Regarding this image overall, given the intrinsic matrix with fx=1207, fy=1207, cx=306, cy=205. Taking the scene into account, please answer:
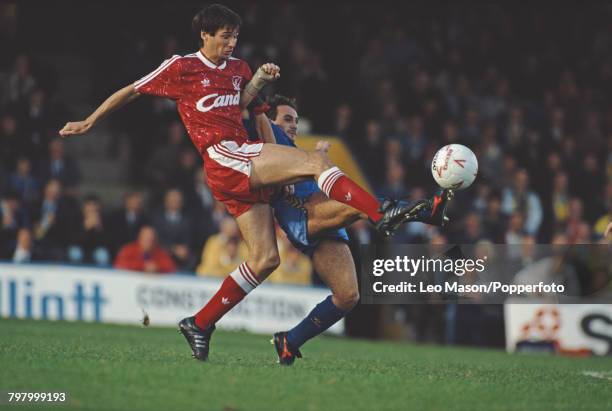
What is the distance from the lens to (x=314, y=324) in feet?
30.8

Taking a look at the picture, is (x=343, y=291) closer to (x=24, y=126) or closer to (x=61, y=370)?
(x=61, y=370)

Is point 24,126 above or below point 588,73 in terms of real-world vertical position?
below

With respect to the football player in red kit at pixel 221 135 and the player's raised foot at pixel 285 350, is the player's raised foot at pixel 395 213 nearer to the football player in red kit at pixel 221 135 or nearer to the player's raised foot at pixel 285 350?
the football player in red kit at pixel 221 135

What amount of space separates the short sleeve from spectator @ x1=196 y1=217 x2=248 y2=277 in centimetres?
839

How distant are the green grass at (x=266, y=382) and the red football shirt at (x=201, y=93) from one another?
1.70 meters

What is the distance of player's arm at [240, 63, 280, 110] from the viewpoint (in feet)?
29.4

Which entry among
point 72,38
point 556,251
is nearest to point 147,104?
point 72,38

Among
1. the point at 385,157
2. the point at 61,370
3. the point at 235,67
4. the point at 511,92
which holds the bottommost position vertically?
the point at 61,370

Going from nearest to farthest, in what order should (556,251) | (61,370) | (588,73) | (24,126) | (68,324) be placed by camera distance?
(61,370)
(68,324)
(556,251)
(24,126)
(588,73)

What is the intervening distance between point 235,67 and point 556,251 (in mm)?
8720

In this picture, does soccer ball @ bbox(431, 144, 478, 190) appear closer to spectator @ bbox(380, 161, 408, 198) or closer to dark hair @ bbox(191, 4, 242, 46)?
dark hair @ bbox(191, 4, 242, 46)

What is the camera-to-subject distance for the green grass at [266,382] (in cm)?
734

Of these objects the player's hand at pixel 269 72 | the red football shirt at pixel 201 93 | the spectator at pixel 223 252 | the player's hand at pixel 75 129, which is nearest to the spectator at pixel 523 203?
the spectator at pixel 223 252

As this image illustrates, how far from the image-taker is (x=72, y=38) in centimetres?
2247
